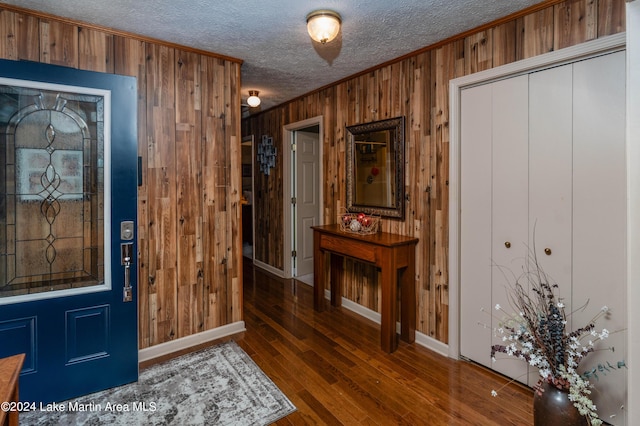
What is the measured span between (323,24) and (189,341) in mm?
2753

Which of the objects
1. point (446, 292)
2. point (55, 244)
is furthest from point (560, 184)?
point (55, 244)

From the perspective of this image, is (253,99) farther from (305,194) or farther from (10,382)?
(10,382)

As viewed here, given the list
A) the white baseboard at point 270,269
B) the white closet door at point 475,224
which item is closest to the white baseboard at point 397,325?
the white closet door at point 475,224

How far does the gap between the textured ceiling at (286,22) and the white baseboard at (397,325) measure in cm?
251

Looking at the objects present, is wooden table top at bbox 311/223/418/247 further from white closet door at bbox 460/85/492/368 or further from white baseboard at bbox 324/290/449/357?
white baseboard at bbox 324/290/449/357

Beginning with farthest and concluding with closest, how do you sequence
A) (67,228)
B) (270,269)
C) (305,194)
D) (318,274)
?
(270,269) → (305,194) → (318,274) → (67,228)

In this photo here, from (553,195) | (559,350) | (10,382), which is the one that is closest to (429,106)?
(553,195)

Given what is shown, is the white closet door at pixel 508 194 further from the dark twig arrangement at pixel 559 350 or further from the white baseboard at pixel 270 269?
the white baseboard at pixel 270 269

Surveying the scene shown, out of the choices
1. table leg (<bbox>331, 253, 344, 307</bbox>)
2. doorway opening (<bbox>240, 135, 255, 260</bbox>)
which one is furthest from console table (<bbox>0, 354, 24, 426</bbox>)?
doorway opening (<bbox>240, 135, 255, 260</bbox>)

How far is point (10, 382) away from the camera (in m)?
1.10

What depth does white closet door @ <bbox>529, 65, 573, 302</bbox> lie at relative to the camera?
2.13 metres

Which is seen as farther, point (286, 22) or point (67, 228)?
point (286, 22)

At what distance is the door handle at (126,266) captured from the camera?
234cm

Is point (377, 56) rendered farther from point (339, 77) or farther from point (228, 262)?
point (228, 262)
